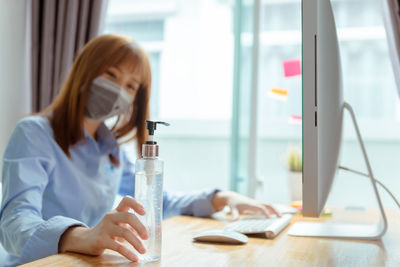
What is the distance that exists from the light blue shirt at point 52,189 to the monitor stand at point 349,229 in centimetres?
32

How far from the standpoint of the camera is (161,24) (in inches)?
98.1

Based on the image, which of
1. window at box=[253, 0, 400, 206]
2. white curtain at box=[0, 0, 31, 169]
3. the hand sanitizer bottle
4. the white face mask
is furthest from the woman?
white curtain at box=[0, 0, 31, 169]

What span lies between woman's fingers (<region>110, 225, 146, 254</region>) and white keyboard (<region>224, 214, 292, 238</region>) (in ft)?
1.18

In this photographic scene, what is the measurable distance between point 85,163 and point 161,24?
4.39 ft

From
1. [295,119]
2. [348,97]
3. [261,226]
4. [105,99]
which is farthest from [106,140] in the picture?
[348,97]

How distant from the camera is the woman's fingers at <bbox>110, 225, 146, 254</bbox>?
72 centimetres

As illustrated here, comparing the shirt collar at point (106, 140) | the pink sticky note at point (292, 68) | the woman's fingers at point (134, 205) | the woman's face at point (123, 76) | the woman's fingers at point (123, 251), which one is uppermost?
the pink sticky note at point (292, 68)

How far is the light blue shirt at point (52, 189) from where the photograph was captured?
34.2 inches

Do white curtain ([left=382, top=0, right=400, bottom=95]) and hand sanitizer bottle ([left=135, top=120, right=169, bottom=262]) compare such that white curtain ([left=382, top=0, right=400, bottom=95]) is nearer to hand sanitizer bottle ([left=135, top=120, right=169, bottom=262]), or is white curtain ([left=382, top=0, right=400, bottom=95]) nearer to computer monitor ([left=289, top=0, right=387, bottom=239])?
computer monitor ([left=289, top=0, right=387, bottom=239])

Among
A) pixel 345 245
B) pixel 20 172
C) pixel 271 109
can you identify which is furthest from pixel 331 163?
pixel 271 109

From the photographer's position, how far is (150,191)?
0.75 metres

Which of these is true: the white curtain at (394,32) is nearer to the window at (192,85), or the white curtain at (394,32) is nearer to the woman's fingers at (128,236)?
the window at (192,85)

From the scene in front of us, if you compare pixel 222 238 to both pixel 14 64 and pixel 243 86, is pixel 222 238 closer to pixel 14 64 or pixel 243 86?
pixel 243 86

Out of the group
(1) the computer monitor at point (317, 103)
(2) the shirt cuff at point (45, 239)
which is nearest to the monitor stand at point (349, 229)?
(1) the computer monitor at point (317, 103)
